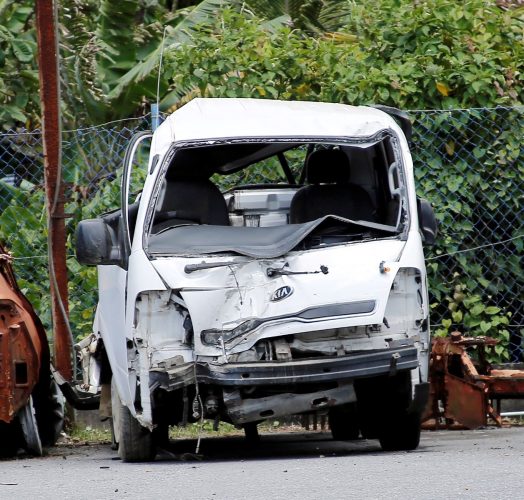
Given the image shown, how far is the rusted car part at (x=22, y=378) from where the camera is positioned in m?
8.63

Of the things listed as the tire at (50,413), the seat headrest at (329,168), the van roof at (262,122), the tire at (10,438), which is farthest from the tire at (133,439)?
the seat headrest at (329,168)

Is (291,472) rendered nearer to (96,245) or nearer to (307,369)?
(307,369)

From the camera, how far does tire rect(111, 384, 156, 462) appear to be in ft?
27.3

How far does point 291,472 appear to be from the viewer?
714cm

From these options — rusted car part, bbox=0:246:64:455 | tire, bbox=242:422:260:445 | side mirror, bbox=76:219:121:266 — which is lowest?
tire, bbox=242:422:260:445

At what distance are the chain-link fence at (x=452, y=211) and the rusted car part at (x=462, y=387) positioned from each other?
4.02ft

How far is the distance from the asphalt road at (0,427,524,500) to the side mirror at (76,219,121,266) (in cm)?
127

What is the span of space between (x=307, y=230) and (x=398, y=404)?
4.02 feet

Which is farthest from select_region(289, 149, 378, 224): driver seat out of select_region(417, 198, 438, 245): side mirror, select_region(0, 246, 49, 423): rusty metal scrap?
select_region(0, 246, 49, 423): rusty metal scrap

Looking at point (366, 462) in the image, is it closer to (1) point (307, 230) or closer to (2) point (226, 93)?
(1) point (307, 230)

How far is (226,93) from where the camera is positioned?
11844 millimetres

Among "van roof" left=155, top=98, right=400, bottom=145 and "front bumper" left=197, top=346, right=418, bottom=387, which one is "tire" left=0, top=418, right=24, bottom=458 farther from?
"van roof" left=155, top=98, right=400, bottom=145

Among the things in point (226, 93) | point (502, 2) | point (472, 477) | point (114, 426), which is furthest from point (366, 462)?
point (502, 2)

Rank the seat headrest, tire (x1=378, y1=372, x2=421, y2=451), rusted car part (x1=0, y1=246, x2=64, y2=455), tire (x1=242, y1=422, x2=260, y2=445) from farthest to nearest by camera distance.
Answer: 1. tire (x1=242, y1=422, x2=260, y2=445)
2. the seat headrest
3. rusted car part (x1=0, y1=246, x2=64, y2=455)
4. tire (x1=378, y1=372, x2=421, y2=451)
